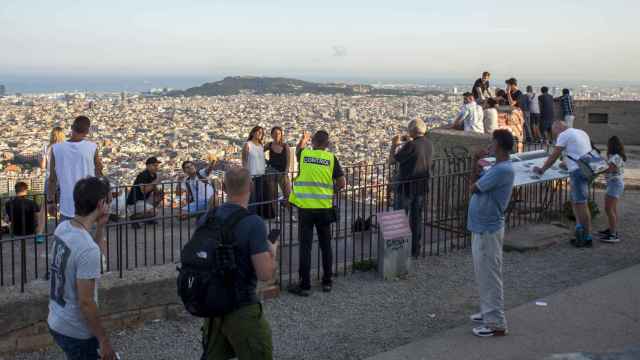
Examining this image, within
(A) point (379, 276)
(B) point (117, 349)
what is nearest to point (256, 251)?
(B) point (117, 349)

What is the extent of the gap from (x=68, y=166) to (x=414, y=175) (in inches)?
160

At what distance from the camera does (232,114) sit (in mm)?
69125

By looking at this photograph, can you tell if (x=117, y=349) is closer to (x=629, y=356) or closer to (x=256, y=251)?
(x=256, y=251)

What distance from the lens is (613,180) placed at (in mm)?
9875

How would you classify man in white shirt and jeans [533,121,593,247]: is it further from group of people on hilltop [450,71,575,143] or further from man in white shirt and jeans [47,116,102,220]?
man in white shirt and jeans [47,116,102,220]

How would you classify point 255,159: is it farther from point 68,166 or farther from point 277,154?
→ point 68,166

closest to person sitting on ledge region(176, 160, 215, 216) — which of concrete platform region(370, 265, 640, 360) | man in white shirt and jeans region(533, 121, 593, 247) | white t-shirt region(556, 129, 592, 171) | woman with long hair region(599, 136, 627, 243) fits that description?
man in white shirt and jeans region(533, 121, 593, 247)

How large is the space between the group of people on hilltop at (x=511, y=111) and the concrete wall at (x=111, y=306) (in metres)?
7.38

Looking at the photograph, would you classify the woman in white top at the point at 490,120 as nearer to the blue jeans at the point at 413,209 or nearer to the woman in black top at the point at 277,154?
the woman in black top at the point at 277,154

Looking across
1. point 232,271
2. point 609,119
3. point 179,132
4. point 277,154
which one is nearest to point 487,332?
point 232,271

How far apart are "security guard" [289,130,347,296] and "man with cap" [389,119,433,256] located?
160cm

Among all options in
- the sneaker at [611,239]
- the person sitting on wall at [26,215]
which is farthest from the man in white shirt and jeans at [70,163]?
the sneaker at [611,239]

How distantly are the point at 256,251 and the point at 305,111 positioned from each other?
2632 inches

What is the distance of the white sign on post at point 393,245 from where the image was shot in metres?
8.30
